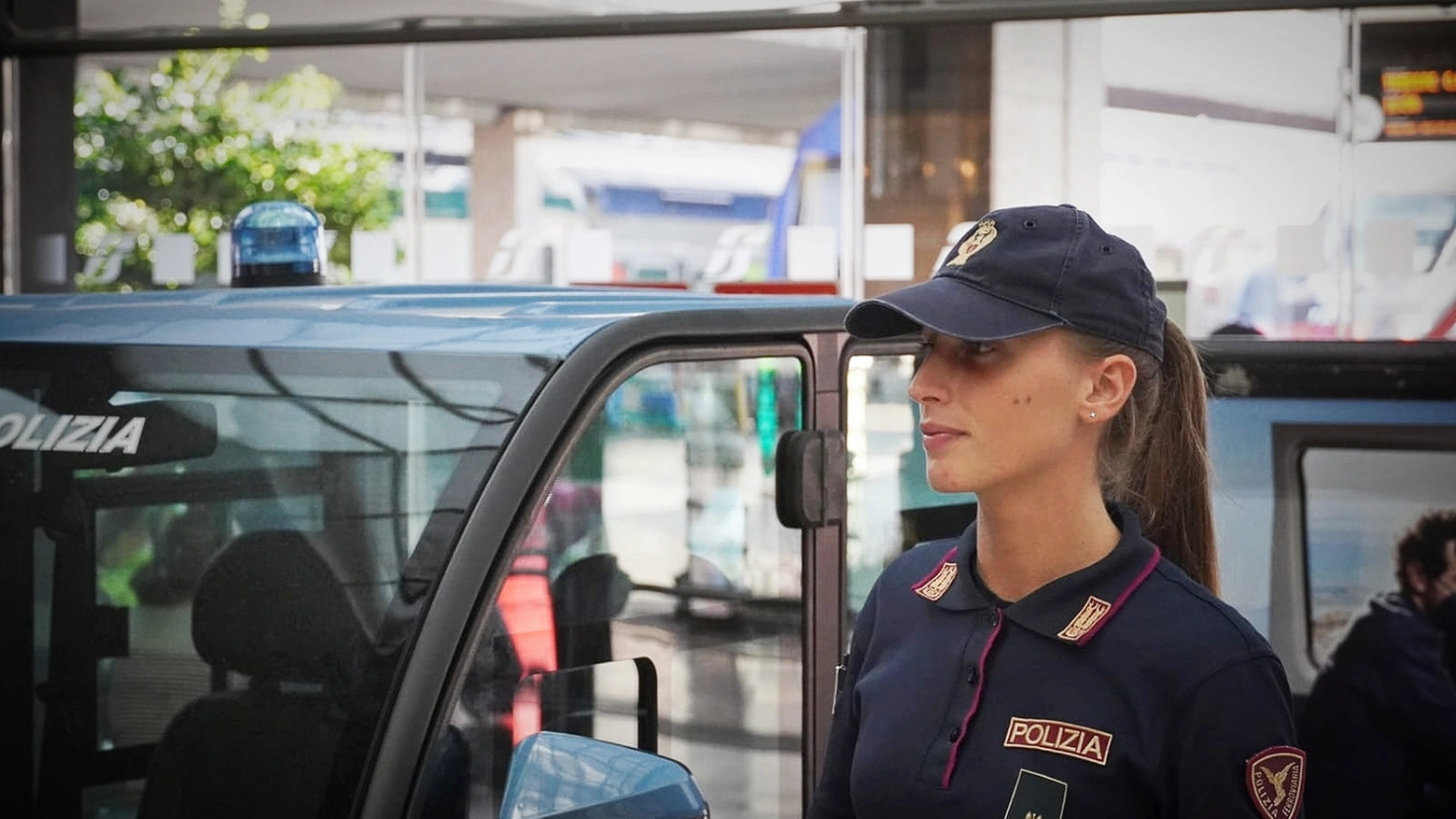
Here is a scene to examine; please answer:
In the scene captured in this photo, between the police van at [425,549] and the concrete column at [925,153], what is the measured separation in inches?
114

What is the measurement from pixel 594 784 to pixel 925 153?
13.7 feet

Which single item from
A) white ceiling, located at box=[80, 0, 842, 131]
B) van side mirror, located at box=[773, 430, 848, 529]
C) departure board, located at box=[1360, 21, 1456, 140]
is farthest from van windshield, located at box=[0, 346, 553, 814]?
departure board, located at box=[1360, 21, 1456, 140]

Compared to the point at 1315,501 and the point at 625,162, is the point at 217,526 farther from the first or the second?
the point at 625,162

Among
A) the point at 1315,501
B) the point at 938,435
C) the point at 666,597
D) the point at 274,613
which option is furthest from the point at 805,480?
the point at 1315,501

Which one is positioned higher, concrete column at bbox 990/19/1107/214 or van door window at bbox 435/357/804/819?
concrete column at bbox 990/19/1107/214

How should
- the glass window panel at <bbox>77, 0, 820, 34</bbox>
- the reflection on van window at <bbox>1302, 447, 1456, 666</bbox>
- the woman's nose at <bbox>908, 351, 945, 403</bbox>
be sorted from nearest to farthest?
the woman's nose at <bbox>908, 351, 945, 403</bbox>
the reflection on van window at <bbox>1302, 447, 1456, 666</bbox>
the glass window panel at <bbox>77, 0, 820, 34</bbox>

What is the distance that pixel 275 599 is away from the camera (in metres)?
2.26

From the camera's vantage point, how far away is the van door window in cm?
222

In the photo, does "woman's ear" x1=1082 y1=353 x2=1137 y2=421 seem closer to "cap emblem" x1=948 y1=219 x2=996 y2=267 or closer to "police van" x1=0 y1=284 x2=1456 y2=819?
"cap emblem" x1=948 y1=219 x2=996 y2=267

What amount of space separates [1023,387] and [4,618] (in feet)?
4.85

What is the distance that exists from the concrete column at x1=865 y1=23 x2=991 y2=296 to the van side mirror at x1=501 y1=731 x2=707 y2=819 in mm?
3972

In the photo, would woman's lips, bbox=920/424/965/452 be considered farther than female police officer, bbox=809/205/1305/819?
Yes

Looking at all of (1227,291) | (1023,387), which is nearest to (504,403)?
(1023,387)

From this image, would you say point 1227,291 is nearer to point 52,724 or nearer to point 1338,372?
point 1338,372
